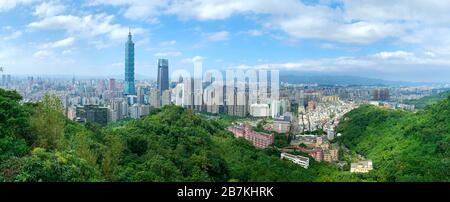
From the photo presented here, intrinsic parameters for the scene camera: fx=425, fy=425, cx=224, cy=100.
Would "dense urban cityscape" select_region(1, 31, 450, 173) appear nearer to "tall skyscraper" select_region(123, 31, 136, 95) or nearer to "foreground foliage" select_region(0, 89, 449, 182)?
"tall skyscraper" select_region(123, 31, 136, 95)

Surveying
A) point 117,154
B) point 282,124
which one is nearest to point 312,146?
point 282,124

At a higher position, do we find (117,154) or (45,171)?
(45,171)

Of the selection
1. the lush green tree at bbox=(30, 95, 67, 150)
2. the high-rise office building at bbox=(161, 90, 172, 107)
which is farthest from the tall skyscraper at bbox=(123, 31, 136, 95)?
the lush green tree at bbox=(30, 95, 67, 150)

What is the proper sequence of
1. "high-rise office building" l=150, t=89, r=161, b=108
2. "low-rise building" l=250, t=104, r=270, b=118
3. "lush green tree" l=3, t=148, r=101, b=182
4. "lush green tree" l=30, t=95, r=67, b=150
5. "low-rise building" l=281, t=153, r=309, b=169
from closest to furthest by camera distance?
"lush green tree" l=3, t=148, r=101, b=182 → "high-rise office building" l=150, t=89, r=161, b=108 → "low-rise building" l=250, t=104, r=270, b=118 → "lush green tree" l=30, t=95, r=67, b=150 → "low-rise building" l=281, t=153, r=309, b=169

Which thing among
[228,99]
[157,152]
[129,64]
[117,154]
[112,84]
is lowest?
[157,152]

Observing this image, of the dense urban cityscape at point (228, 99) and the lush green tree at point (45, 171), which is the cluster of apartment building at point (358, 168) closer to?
the dense urban cityscape at point (228, 99)

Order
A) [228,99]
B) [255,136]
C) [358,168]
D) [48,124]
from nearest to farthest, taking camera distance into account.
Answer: [228,99], [48,124], [358,168], [255,136]

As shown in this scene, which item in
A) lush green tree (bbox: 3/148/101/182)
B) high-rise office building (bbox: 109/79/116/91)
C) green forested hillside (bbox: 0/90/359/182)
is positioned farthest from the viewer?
high-rise office building (bbox: 109/79/116/91)

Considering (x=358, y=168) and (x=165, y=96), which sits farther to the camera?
(x=358, y=168)

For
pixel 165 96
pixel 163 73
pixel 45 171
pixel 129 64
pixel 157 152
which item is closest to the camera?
pixel 45 171

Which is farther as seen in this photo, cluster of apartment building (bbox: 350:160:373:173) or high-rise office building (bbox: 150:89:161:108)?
cluster of apartment building (bbox: 350:160:373:173)

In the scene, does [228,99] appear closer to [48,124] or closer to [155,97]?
[155,97]
